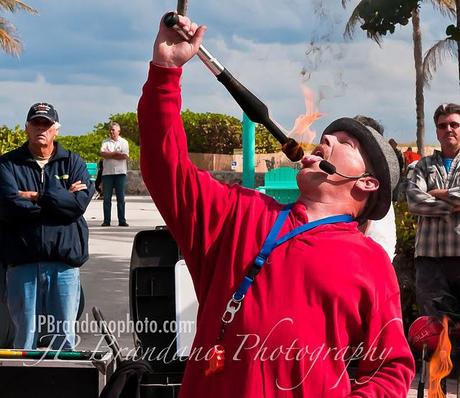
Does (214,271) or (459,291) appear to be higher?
(214,271)

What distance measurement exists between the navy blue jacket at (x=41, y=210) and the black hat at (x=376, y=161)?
9.37 feet

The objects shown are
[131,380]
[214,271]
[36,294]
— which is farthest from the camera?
[36,294]

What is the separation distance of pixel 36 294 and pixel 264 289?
3232 millimetres

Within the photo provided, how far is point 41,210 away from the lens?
16.7ft

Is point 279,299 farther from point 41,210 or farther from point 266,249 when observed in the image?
point 41,210

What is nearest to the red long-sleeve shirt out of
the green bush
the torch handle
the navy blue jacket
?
the torch handle

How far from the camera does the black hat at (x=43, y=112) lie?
5.18 m

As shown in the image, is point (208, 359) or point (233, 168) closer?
point (208, 359)

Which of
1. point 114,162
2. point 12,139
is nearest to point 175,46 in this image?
point 114,162

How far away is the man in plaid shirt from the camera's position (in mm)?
5719

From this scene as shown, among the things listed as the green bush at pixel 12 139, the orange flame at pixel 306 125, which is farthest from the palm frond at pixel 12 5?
the orange flame at pixel 306 125

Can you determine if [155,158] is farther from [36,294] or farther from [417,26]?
[417,26]

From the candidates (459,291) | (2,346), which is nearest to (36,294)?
(2,346)

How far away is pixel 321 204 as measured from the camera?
7.86 feet
